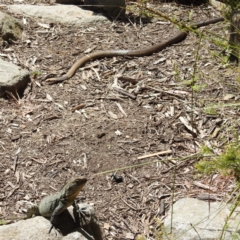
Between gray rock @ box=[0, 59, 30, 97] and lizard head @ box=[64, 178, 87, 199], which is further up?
lizard head @ box=[64, 178, 87, 199]

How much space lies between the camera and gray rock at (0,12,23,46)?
255 inches

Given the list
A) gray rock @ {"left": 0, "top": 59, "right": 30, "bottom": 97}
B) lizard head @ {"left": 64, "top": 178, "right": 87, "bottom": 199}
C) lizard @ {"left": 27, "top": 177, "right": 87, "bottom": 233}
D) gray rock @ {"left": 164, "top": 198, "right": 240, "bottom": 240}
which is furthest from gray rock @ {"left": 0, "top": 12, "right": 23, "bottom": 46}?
lizard head @ {"left": 64, "top": 178, "right": 87, "bottom": 199}

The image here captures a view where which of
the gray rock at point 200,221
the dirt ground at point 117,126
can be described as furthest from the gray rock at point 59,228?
the gray rock at point 200,221

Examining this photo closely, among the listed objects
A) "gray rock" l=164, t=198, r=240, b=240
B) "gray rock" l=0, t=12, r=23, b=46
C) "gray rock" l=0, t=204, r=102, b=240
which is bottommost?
"gray rock" l=164, t=198, r=240, b=240

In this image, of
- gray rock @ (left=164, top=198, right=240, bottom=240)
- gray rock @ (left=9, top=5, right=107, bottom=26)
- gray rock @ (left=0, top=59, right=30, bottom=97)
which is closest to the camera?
gray rock @ (left=164, top=198, right=240, bottom=240)

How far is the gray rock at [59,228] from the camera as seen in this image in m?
3.43

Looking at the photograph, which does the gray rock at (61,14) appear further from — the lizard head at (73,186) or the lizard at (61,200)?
the lizard head at (73,186)

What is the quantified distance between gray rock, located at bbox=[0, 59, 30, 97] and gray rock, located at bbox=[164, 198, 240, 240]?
225cm

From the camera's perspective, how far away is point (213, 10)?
7.56 m

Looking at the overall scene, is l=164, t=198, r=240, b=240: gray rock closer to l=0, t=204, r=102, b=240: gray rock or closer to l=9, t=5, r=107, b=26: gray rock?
l=0, t=204, r=102, b=240: gray rock

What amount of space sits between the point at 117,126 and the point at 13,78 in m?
1.28

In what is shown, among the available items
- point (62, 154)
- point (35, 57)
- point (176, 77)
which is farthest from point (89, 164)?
point (35, 57)

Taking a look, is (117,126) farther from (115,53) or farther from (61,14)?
(61,14)

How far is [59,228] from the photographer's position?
3.54 metres
